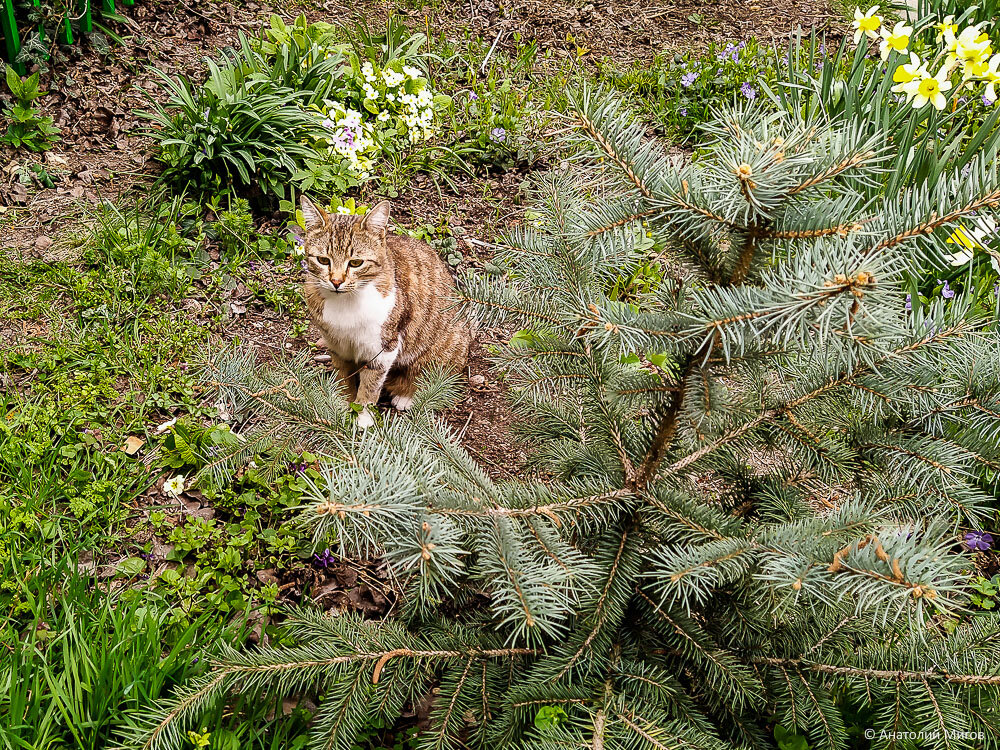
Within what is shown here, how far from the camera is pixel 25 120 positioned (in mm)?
4039

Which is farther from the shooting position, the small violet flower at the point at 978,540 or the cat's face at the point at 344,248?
the cat's face at the point at 344,248

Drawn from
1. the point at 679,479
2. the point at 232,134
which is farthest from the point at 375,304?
the point at 679,479

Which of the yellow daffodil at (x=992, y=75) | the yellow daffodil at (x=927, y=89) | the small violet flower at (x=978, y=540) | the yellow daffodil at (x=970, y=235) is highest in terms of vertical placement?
the yellow daffodil at (x=992, y=75)

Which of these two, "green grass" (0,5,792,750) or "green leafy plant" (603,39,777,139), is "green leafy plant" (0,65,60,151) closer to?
"green grass" (0,5,792,750)

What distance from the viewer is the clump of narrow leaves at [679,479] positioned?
1.29 metres

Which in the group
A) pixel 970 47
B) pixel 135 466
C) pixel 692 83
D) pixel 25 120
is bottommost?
pixel 135 466

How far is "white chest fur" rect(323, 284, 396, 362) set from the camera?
3.03 metres

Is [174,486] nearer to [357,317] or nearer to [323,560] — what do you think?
[323,560]

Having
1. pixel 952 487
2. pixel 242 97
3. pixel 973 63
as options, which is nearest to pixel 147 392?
pixel 242 97

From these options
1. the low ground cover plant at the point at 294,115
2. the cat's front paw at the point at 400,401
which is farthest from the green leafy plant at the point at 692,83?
the cat's front paw at the point at 400,401

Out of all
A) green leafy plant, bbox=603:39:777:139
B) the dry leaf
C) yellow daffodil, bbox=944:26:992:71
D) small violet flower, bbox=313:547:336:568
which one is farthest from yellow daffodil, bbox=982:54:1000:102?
the dry leaf

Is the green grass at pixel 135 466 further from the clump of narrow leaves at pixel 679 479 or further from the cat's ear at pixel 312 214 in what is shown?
the cat's ear at pixel 312 214

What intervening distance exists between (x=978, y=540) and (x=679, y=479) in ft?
5.55

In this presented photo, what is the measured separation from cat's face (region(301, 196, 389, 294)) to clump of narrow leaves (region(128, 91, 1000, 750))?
110cm
